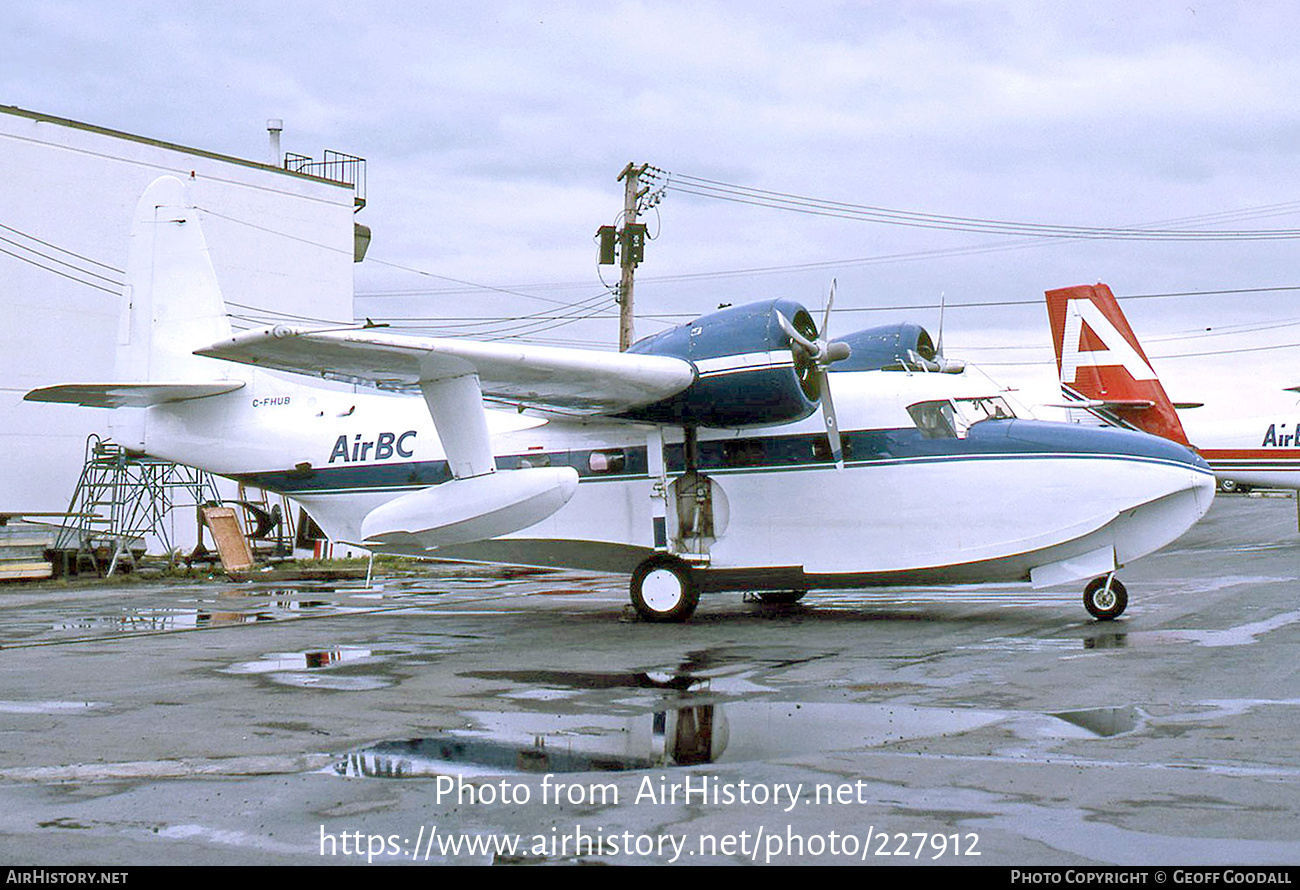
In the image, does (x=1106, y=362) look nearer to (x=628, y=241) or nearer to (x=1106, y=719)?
(x=628, y=241)

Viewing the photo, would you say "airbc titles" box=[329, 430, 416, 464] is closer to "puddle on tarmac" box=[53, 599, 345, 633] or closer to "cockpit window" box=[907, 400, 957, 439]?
"puddle on tarmac" box=[53, 599, 345, 633]

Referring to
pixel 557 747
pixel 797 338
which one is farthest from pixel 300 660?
pixel 797 338

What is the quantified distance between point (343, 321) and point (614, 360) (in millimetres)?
29502

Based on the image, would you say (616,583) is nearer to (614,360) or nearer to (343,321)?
(614,360)

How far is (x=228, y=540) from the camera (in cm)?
2700

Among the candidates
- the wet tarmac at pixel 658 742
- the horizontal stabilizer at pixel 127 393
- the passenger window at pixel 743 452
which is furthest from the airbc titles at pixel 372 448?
the passenger window at pixel 743 452

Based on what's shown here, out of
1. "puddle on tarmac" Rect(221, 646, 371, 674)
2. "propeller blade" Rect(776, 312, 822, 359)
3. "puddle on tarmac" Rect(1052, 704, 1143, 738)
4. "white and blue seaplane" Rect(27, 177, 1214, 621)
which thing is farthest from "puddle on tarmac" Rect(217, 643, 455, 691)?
"propeller blade" Rect(776, 312, 822, 359)

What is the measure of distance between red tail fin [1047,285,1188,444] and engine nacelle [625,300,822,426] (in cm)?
2053

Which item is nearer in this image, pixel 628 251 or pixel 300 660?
pixel 300 660

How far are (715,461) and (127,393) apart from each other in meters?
8.44

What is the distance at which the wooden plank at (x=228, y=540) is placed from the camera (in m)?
26.7

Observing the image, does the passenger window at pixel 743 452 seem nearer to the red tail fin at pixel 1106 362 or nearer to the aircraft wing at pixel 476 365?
the aircraft wing at pixel 476 365

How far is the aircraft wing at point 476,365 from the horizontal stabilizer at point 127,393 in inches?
170
